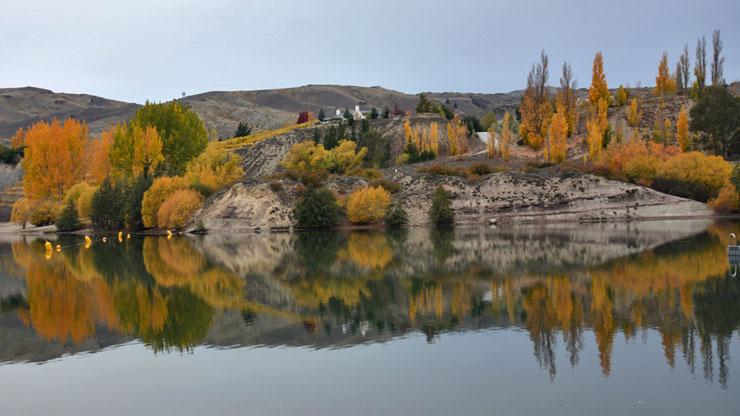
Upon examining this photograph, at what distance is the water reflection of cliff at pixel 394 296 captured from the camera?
17.2 m

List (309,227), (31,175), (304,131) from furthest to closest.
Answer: (304,131) → (31,175) → (309,227)

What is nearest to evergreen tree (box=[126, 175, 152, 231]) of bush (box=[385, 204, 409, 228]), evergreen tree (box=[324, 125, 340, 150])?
bush (box=[385, 204, 409, 228])

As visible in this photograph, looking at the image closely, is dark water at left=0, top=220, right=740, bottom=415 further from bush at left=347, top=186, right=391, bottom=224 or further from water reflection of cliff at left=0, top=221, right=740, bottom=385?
bush at left=347, top=186, right=391, bottom=224

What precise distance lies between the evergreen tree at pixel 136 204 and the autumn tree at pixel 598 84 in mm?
49670

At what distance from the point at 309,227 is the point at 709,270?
3915 cm

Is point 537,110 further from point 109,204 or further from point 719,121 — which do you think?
point 109,204

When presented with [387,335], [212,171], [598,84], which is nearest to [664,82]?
[598,84]

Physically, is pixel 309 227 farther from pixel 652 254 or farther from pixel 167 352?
pixel 167 352

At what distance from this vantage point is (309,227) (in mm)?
59688

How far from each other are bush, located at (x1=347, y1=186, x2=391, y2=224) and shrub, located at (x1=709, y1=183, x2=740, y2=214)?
26.0 meters

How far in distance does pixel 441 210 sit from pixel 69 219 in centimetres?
3746

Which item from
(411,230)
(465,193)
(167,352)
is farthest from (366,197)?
(167,352)

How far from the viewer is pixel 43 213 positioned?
73.4m

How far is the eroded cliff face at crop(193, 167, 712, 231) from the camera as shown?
56219 millimetres
